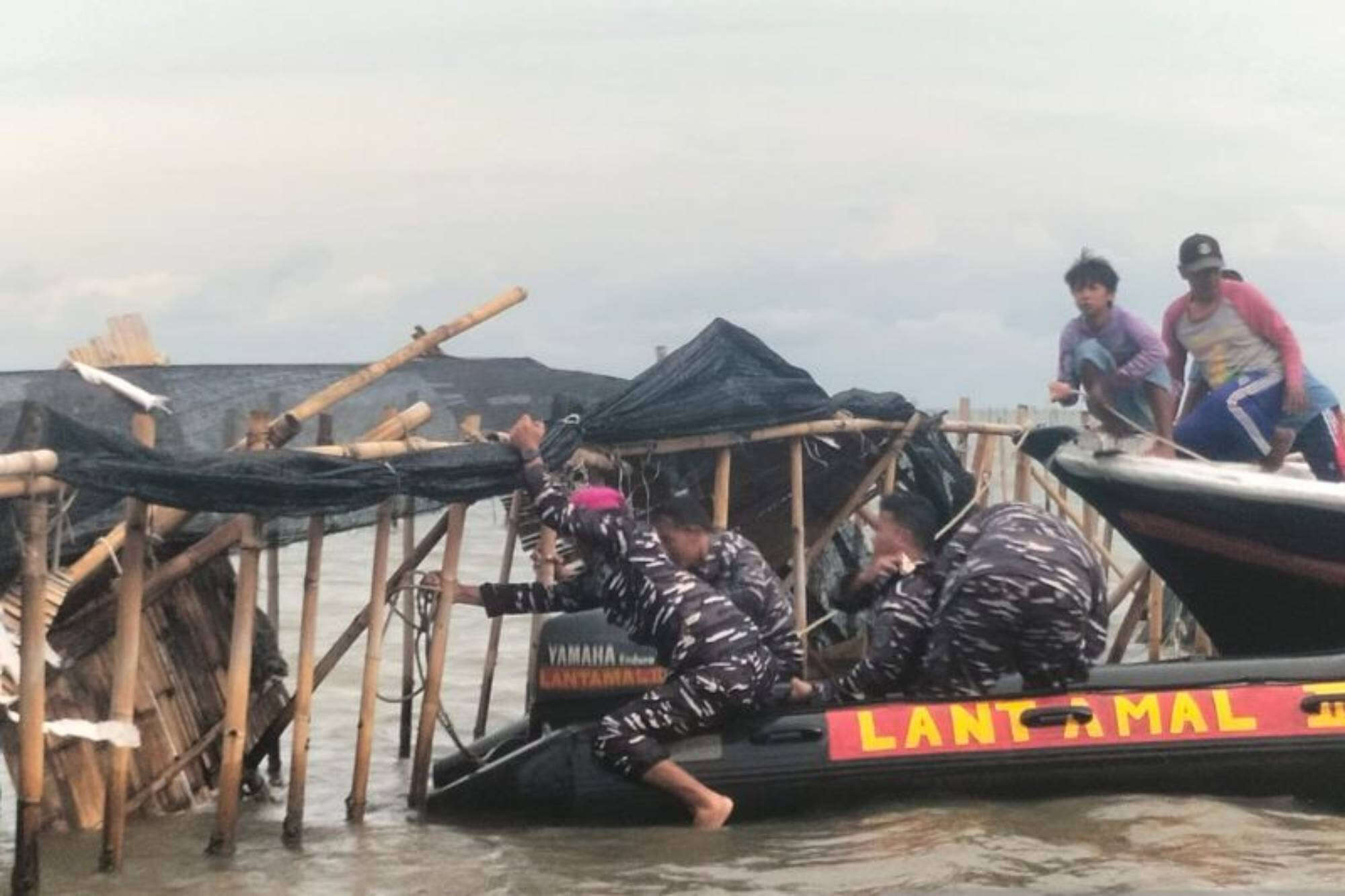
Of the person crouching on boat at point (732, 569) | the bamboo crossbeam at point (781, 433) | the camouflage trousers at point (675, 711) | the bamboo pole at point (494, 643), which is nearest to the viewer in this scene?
the camouflage trousers at point (675, 711)

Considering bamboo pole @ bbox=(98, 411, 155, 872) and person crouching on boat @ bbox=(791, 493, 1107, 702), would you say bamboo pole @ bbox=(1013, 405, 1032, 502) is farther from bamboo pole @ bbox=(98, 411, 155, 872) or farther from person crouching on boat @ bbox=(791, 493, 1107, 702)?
bamboo pole @ bbox=(98, 411, 155, 872)

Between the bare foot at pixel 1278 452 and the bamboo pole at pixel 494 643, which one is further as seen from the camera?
the bare foot at pixel 1278 452

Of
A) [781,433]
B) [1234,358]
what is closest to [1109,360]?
[1234,358]

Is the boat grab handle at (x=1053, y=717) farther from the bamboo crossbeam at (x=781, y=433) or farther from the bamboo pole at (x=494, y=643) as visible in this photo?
the bamboo pole at (x=494, y=643)

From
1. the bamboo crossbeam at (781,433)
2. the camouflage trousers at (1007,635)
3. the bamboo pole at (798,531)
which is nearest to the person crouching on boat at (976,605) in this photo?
the camouflage trousers at (1007,635)

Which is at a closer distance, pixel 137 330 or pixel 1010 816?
pixel 1010 816

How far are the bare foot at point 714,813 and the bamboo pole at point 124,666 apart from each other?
96.2 inches

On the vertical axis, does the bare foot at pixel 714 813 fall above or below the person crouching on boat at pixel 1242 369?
below

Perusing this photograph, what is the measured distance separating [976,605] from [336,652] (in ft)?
9.85

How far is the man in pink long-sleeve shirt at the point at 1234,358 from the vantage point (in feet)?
39.5

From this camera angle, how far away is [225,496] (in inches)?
328

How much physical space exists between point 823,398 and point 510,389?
7.76 ft

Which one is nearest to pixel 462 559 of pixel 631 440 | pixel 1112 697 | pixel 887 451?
pixel 887 451

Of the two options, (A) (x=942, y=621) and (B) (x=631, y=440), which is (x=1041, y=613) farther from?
(B) (x=631, y=440)
